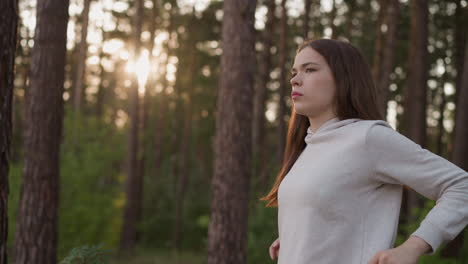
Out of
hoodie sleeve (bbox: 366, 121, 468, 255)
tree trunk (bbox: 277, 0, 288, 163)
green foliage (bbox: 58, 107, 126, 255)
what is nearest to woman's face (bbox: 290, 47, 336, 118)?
hoodie sleeve (bbox: 366, 121, 468, 255)

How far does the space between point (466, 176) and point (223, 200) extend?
6.38 metres

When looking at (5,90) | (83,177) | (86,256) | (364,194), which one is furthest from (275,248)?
(83,177)

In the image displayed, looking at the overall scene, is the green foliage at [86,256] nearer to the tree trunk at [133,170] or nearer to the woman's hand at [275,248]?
the woman's hand at [275,248]

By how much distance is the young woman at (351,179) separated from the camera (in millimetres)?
2283

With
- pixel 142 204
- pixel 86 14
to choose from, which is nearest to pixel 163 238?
pixel 142 204

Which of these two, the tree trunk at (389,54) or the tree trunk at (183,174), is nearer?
the tree trunk at (389,54)

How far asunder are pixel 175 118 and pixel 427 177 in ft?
82.4

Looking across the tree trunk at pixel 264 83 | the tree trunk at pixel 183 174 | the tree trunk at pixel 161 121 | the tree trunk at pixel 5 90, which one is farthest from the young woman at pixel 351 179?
the tree trunk at pixel 161 121

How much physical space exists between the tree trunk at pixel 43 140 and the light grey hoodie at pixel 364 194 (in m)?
5.27

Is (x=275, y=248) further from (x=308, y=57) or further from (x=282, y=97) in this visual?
(x=282, y=97)

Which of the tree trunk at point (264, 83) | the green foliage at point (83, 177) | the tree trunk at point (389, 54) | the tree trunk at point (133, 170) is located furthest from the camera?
the tree trunk at point (264, 83)

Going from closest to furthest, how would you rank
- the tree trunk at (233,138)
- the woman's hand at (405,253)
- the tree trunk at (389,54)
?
1. the woman's hand at (405,253)
2. the tree trunk at (233,138)
3. the tree trunk at (389,54)

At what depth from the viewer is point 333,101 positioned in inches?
104

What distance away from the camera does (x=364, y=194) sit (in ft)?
8.02
